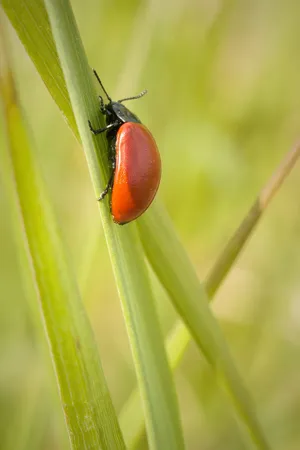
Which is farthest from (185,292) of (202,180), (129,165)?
(202,180)

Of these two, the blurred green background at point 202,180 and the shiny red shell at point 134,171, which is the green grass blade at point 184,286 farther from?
the blurred green background at point 202,180

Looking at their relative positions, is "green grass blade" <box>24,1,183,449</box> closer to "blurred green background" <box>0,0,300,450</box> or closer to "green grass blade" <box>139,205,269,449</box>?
"green grass blade" <box>139,205,269,449</box>

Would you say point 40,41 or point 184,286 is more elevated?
point 40,41

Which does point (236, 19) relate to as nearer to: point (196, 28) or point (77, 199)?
point (196, 28)

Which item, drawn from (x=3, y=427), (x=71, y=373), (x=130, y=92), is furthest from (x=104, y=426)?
(x=130, y=92)

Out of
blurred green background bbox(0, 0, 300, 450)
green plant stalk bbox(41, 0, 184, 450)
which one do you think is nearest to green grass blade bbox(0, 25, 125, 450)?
green plant stalk bbox(41, 0, 184, 450)

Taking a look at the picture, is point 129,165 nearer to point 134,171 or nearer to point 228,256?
point 134,171

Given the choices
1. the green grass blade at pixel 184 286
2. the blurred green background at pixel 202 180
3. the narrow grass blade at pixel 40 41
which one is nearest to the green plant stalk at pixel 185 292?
the green grass blade at pixel 184 286
